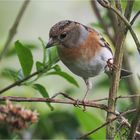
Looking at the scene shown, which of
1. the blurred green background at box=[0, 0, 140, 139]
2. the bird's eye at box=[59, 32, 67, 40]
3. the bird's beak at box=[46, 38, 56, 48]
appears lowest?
the blurred green background at box=[0, 0, 140, 139]

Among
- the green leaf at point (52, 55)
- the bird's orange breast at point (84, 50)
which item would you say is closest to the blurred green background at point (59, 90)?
the bird's orange breast at point (84, 50)

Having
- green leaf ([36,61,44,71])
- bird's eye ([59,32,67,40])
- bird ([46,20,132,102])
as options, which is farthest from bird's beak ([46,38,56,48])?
green leaf ([36,61,44,71])

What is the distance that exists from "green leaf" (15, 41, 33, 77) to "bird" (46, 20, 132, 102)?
2.03 ft

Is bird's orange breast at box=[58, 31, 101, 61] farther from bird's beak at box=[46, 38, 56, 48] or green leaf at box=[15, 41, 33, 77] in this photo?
green leaf at box=[15, 41, 33, 77]

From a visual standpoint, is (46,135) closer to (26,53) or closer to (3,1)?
(26,53)

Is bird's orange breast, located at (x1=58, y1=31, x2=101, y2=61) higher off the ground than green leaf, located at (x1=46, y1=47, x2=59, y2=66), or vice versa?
green leaf, located at (x1=46, y1=47, x2=59, y2=66)

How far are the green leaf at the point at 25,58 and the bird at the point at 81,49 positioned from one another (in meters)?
0.62

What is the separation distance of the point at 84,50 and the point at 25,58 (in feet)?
3.27

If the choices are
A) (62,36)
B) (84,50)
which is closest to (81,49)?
(84,50)

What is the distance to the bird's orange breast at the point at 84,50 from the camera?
3.56 meters

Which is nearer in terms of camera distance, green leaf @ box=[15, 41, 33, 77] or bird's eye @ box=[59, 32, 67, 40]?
green leaf @ box=[15, 41, 33, 77]

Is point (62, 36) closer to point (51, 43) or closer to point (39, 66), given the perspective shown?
point (51, 43)

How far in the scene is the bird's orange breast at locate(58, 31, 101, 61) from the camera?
140 inches

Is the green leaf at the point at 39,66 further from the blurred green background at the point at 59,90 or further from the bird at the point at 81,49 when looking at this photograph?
the bird at the point at 81,49
